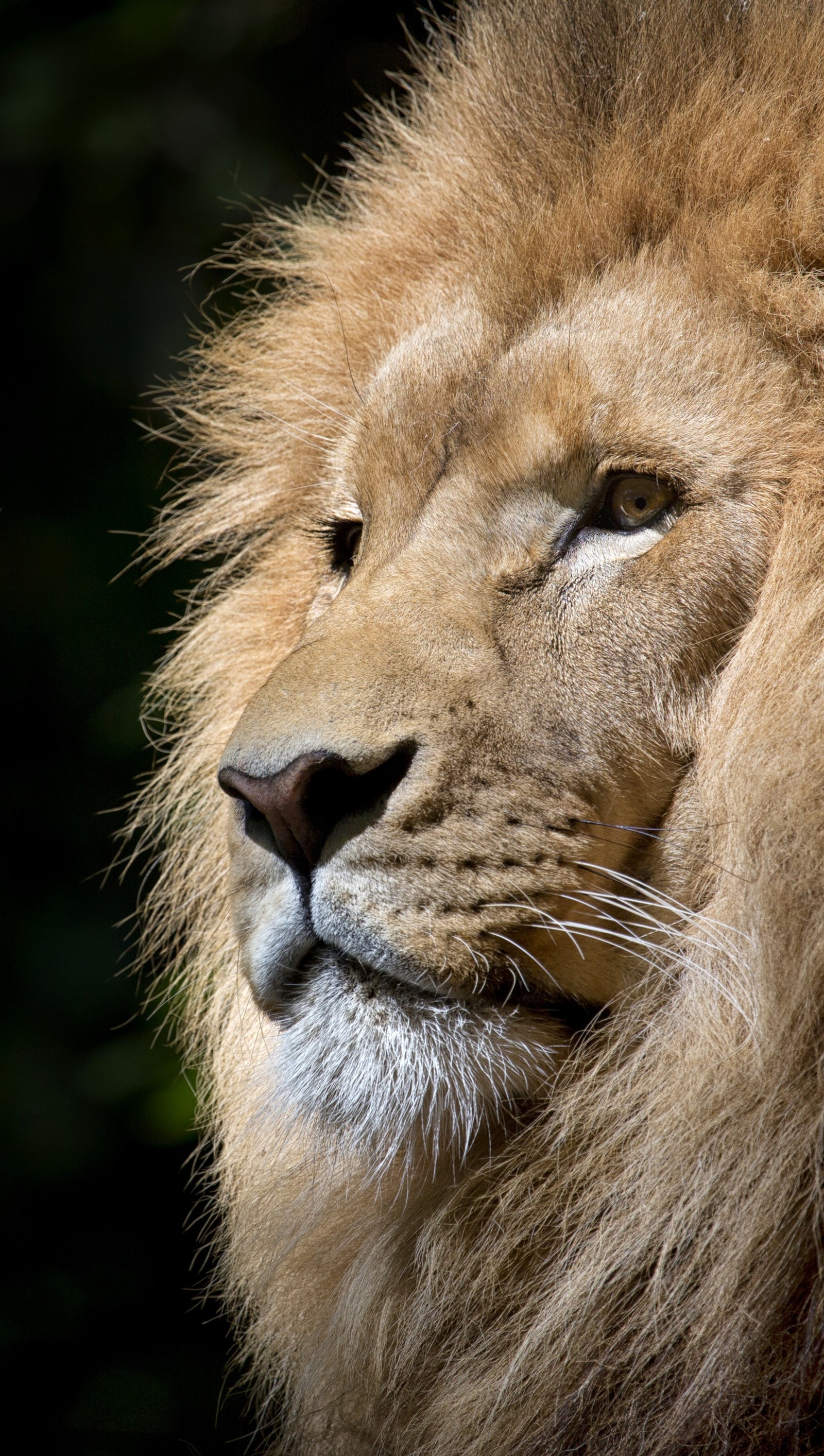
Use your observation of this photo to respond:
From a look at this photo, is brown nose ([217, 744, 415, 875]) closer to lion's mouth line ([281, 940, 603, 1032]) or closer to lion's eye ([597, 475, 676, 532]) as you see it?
lion's mouth line ([281, 940, 603, 1032])

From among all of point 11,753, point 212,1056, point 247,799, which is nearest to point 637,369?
point 247,799

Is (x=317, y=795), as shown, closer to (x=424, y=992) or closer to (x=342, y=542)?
(x=424, y=992)

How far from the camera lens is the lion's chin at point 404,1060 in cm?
89

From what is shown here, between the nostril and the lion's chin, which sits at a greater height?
the nostril

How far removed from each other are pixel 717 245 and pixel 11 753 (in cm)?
137

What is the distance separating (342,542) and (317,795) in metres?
0.45

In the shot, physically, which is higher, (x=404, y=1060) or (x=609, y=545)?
(x=609, y=545)

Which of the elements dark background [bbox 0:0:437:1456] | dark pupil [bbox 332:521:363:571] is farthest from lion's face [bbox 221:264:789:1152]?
dark background [bbox 0:0:437:1456]

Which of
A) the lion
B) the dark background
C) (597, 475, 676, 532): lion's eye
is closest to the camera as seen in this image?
the lion

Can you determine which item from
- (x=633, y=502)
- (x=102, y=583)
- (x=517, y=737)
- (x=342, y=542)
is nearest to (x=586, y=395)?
(x=633, y=502)

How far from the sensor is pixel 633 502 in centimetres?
95

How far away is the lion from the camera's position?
0.84 metres

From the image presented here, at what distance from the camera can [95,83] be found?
1950 mm

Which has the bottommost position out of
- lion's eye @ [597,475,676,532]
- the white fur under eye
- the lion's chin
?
the lion's chin
